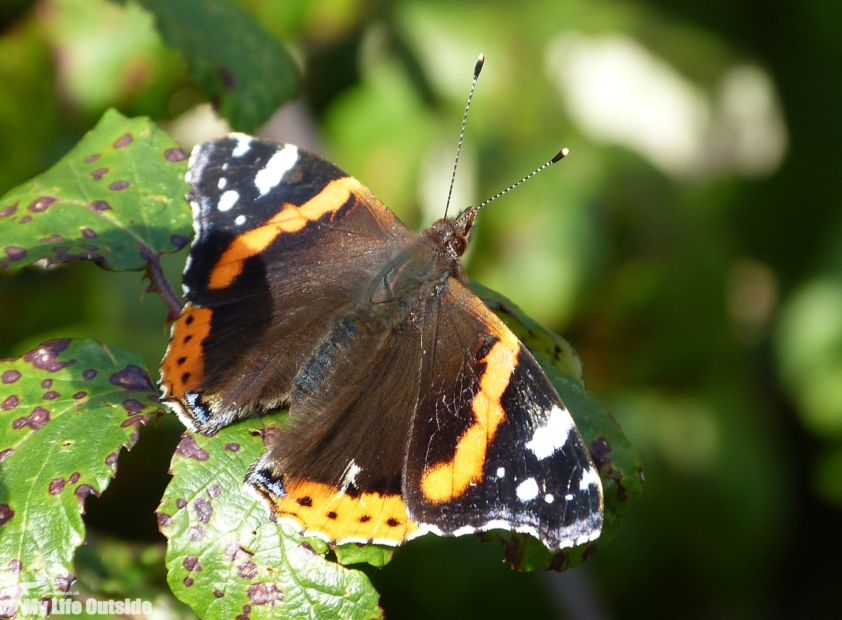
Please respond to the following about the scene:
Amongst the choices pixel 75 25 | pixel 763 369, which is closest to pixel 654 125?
pixel 763 369

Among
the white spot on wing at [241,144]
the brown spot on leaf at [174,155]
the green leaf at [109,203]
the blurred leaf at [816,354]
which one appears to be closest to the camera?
the green leaf at [109,203]

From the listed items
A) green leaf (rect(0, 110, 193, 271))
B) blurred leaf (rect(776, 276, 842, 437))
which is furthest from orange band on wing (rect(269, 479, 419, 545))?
blurred leaf (rect(776, 276, 842, 437))

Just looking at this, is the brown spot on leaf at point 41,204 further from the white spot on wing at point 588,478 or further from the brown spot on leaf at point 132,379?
the white spot on wing at point 588,478

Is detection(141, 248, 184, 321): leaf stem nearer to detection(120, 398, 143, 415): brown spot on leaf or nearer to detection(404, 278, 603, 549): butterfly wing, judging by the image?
detection(120, 398, 143, 415): brown spot on leaf

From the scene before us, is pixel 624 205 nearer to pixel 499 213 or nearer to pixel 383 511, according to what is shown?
pixel 499 213

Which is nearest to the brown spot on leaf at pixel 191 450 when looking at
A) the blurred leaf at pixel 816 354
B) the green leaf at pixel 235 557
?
the green leaf at pixel 235 557
